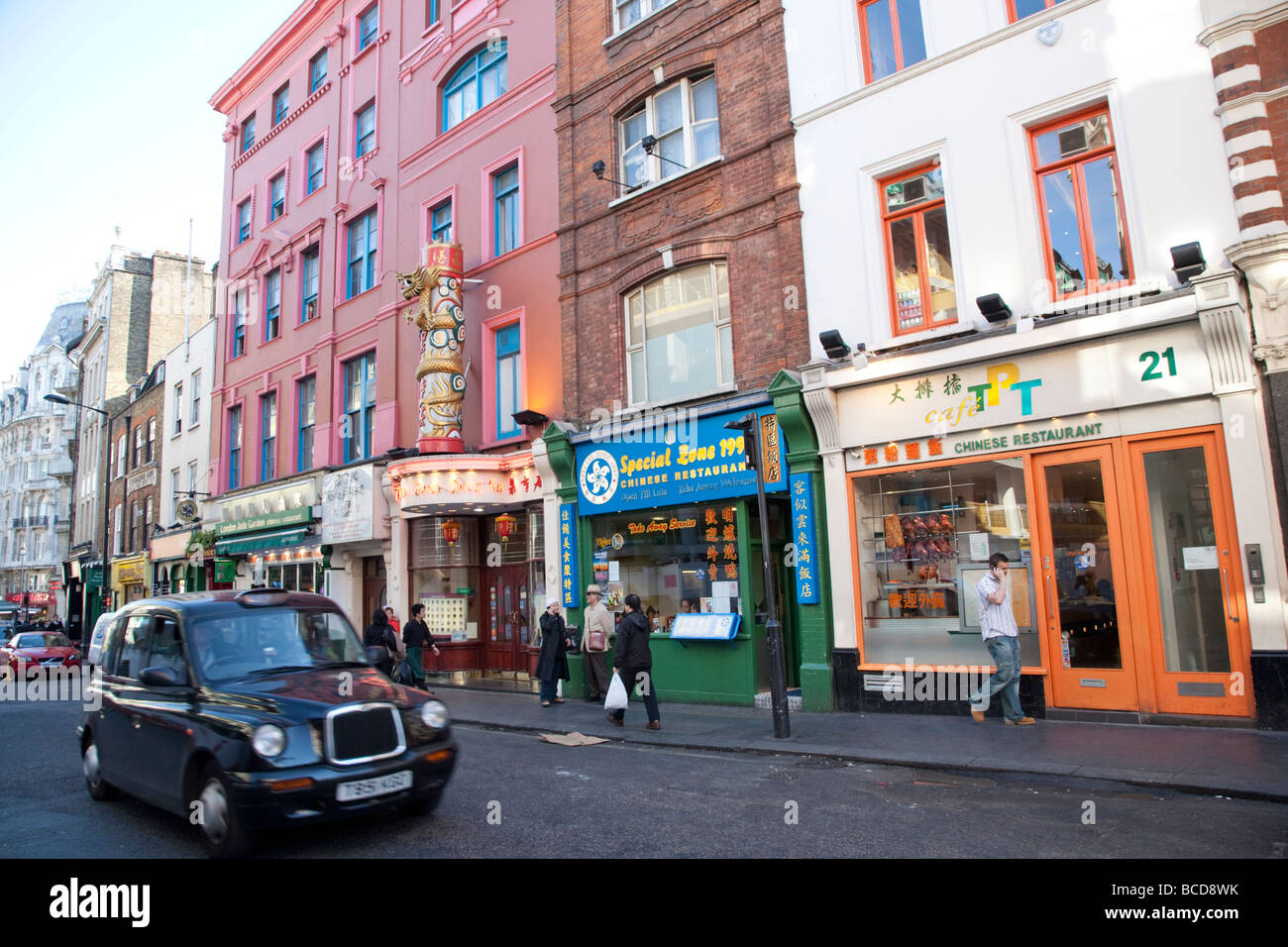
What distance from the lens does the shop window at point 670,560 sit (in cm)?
1317

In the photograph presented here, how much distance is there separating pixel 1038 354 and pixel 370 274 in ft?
56.5

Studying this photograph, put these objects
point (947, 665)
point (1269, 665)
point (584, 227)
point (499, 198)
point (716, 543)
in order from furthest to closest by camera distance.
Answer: point (499, 198)
point (584, 227)
point (716, 543)
point (947, 665)
point (1269, 665)

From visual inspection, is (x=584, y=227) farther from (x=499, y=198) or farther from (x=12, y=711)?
(x=12, y=711)

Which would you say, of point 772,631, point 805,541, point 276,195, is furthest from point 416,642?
point 276,195

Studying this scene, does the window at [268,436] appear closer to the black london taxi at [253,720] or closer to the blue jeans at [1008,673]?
the black london taxi at [253,720]

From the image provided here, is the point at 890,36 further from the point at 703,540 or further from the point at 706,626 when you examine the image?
the point at 706,626

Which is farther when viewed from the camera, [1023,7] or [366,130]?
[366,130]

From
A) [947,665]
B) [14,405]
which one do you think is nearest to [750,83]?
[947,665]

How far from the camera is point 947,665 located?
10.8 meters

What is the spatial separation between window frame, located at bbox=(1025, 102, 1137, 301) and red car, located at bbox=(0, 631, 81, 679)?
2581 centimetres

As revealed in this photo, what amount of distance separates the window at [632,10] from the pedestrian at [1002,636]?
11.9m

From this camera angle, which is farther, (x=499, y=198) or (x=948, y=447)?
(x=499, y=198)

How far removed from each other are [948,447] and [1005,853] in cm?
650

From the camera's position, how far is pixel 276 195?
2672 centimetres
